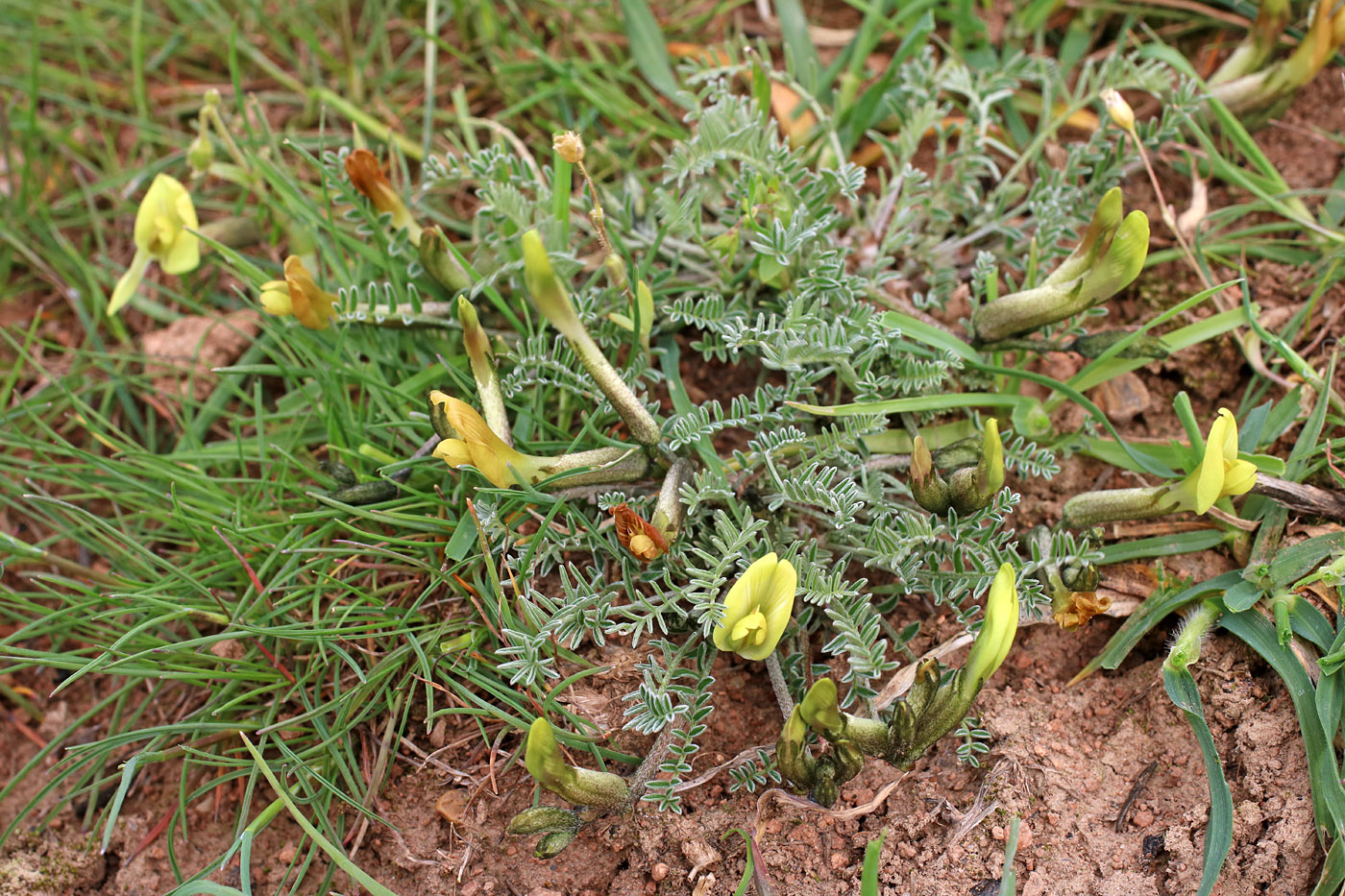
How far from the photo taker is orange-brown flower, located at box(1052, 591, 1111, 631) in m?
1.77

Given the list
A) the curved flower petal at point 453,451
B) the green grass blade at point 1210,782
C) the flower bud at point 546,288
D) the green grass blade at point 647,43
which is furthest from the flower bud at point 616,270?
the green grass blade at point 1210,782

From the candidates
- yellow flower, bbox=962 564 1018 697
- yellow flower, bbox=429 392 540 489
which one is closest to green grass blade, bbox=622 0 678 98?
yellow flower, bbox=429 392 540 489

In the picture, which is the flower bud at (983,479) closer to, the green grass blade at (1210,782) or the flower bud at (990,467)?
the flower bud at (990,467)

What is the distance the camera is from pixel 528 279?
1.73 metres

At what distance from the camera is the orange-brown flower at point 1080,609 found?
177 centimetres

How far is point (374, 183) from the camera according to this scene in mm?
2201

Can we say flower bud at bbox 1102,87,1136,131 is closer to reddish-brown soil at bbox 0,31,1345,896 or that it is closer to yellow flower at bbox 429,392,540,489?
reddish-brown soil at bbox 0,31,1345,896

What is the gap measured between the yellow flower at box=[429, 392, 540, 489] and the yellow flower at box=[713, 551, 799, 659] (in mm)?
467

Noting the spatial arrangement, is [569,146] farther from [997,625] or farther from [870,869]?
[870,869]

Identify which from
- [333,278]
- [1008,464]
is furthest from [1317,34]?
[333,278]

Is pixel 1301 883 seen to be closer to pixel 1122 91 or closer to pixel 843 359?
pixel 843 359

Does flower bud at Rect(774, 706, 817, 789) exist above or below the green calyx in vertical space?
below

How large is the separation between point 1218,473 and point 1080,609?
13.1 inches

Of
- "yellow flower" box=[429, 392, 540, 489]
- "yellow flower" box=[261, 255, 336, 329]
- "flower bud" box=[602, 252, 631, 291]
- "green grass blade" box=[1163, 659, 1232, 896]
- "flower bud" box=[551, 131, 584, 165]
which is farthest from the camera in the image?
"yellow flower" box=[261, 255, 336, 329]
